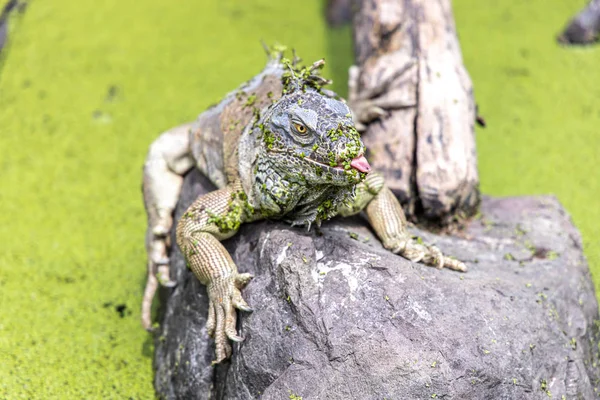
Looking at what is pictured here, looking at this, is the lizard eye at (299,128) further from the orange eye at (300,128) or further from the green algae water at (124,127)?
the green algae water at (124,127)

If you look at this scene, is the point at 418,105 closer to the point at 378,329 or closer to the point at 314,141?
the point at 314,141

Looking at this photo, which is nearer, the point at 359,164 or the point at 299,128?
the point at 359,164

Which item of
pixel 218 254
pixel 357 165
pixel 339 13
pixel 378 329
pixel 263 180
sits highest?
pixel 339 13

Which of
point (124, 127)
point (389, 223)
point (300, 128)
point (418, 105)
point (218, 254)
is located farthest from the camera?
point (124, 127)

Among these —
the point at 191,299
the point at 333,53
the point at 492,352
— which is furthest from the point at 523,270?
the point at 333,53

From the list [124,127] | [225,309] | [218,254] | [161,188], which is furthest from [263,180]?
[124,127]

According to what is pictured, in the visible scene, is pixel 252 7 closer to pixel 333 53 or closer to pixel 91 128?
pixel 333 53

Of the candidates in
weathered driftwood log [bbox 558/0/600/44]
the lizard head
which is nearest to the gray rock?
the lizard head

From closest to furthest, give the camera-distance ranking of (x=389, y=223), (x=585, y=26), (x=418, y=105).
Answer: (x=389, y=223), (x=418, y=105), (x=585, y=26)
